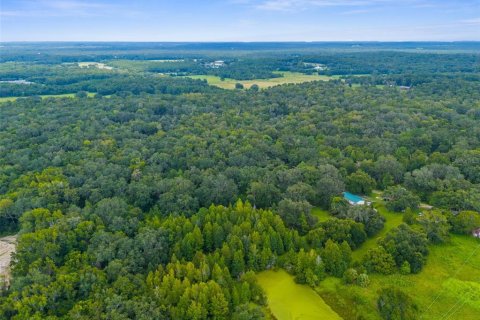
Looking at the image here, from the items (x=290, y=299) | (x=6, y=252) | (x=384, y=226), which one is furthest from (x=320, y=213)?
(x=6, y=252)

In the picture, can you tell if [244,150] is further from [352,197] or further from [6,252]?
[6,252]

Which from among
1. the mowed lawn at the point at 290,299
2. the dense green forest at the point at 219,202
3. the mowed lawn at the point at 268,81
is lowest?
the mowed lawn at the point at 290,299

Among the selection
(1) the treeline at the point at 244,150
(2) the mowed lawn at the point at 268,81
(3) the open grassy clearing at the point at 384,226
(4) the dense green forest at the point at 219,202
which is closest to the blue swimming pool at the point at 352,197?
(4) the dense green forest at the point at 219,202

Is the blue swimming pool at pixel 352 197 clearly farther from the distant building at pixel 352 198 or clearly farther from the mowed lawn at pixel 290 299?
the mowed lawn at pixel 290 299

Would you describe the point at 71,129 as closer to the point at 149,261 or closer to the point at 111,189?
the point at 111,189

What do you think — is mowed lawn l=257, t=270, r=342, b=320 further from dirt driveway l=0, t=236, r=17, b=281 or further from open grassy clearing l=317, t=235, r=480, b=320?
dirt driveway l=0, t=236, r=17, b=281
